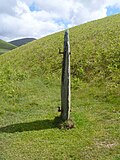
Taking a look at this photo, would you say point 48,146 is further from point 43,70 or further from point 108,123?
point 43,70

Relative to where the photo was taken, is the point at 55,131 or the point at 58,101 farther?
the point at 58,101

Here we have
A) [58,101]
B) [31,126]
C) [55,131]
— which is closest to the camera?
[55,131]

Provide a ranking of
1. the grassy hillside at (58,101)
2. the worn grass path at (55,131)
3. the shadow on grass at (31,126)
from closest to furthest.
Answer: the worn grass path at (55,131) < the grassy hillside at (58,101) < the shadow on grass at (31,126)

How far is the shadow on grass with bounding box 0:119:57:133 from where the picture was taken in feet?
58.6

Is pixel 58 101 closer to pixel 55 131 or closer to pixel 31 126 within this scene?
pixel 31 126

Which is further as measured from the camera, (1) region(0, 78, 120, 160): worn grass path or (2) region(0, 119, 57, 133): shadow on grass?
(2) region(0, 119, 57, 133): shadow on grass

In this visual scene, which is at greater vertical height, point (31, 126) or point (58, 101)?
point (58, 101)

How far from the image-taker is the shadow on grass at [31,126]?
17.9m

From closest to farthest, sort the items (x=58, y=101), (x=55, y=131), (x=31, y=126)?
(x=55, y=131), (x=31, y=126), (x=58, y=101)

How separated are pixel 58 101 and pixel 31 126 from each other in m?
7.38

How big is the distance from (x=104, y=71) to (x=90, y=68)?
2366mm

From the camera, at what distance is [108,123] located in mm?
18641

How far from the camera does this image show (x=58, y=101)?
25.6 meters

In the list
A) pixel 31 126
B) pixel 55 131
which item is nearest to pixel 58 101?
pixel 31 126
